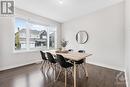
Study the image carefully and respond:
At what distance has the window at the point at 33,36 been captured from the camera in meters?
4.86

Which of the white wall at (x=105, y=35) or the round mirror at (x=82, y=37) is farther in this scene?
the round mirror at (x=82, y=37)

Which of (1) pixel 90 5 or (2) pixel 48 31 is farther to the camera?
(2) pixel 48 31

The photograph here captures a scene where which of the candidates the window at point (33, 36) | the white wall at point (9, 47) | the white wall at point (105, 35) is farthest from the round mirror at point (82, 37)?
the white wall at point (9, 47)

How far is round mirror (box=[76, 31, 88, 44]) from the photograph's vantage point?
5.51 meters

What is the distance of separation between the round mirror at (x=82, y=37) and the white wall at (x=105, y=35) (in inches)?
6.4

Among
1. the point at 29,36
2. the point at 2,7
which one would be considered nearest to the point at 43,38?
the point at 29,36

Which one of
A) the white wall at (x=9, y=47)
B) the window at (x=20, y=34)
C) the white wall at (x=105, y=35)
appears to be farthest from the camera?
the window at (x=20, y=34)

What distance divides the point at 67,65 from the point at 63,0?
2240 mm

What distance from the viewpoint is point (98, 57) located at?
504cm

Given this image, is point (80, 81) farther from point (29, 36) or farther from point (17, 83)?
point (29, 36)

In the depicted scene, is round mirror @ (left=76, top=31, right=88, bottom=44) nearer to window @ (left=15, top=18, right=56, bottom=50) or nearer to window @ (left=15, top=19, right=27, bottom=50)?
window @ (left=15, top=18, right=56, bottom=50)

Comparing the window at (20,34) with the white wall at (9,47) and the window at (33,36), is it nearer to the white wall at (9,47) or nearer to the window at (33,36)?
the window at (33,36)

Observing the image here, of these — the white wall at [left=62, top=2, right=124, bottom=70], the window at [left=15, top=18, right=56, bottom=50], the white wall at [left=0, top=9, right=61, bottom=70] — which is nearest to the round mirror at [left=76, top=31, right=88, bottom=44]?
the white wall at [left=62, top=2, right=124, bottom=70]

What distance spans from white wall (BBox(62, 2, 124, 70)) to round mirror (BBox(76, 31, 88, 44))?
163 millimetres
